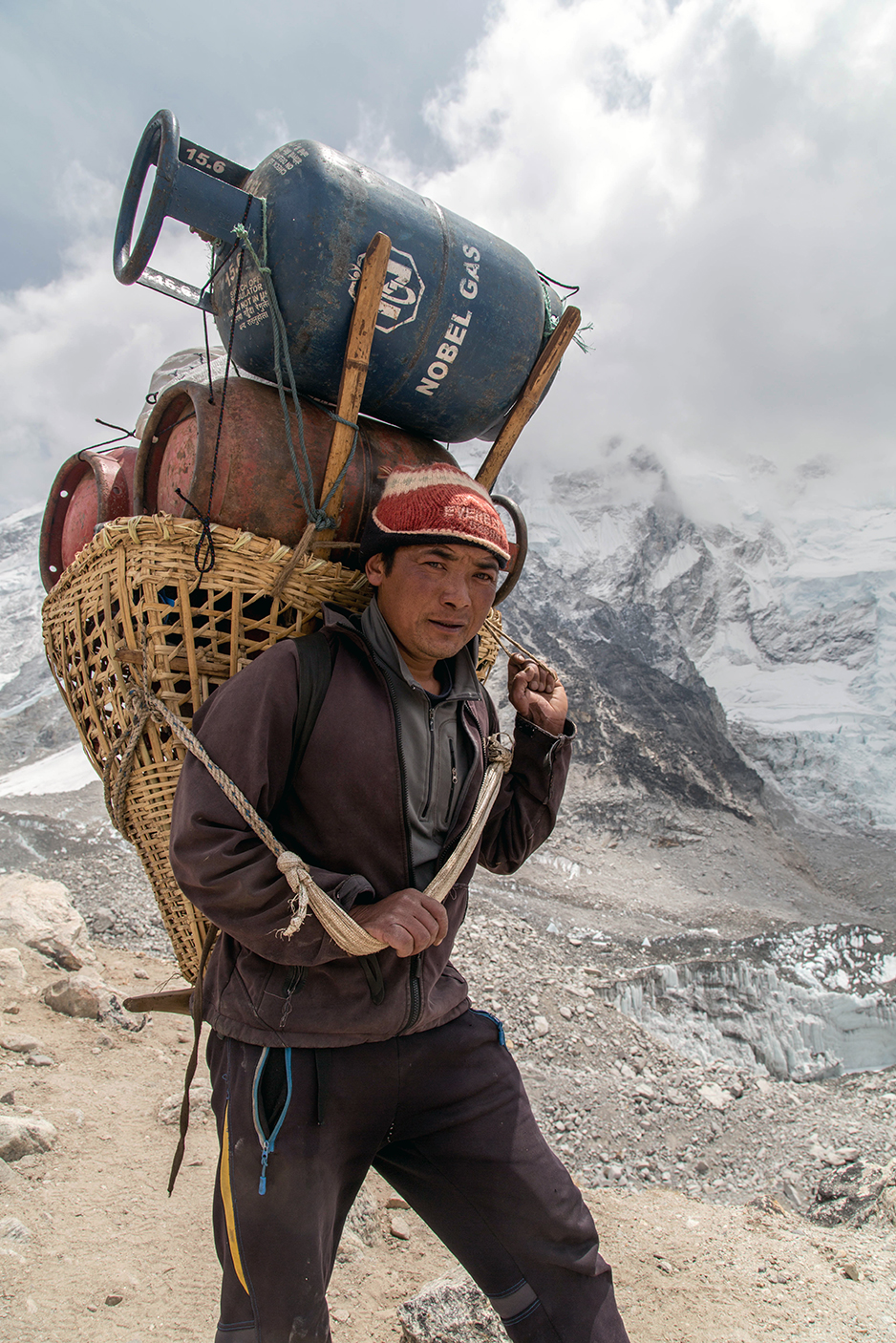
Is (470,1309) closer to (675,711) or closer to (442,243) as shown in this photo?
(442,243)

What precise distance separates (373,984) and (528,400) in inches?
69.0

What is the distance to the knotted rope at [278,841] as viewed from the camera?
1.42 meters

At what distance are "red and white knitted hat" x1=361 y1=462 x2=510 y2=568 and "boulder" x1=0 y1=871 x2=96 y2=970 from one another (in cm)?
548

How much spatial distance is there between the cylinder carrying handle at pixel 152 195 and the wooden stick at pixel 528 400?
109 cm

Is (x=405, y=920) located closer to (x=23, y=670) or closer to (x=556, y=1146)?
(x=556, y=1146)

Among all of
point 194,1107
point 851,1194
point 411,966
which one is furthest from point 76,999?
point 851,1194

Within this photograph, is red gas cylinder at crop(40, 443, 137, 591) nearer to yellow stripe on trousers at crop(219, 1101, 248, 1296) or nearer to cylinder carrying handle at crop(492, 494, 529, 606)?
cylinder carrying handle at crop(492, 494, 529, 606)

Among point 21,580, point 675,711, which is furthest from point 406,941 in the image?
point 21,580

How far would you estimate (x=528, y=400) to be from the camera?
89.3 inches

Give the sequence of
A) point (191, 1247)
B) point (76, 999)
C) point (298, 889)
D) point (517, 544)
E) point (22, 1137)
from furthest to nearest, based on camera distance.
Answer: point (76, 999), point (22, 1137), point (191, 1247), point (517, 544), point (298, 889)

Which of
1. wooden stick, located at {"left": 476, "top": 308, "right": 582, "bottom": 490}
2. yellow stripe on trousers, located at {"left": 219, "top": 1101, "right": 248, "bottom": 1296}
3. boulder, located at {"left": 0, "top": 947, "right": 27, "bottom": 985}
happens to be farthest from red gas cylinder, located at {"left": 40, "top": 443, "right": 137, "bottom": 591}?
boulder, located at {"left": 0, "top": 947, "right": 27, "bottom": 985}

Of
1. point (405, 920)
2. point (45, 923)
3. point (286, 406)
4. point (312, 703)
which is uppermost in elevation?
point (286, 406)

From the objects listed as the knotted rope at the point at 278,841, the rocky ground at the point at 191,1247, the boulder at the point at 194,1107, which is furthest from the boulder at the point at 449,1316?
the knotted rope at the point at 278,841

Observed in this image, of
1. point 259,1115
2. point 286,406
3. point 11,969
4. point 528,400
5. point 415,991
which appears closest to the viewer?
point 259,1115
